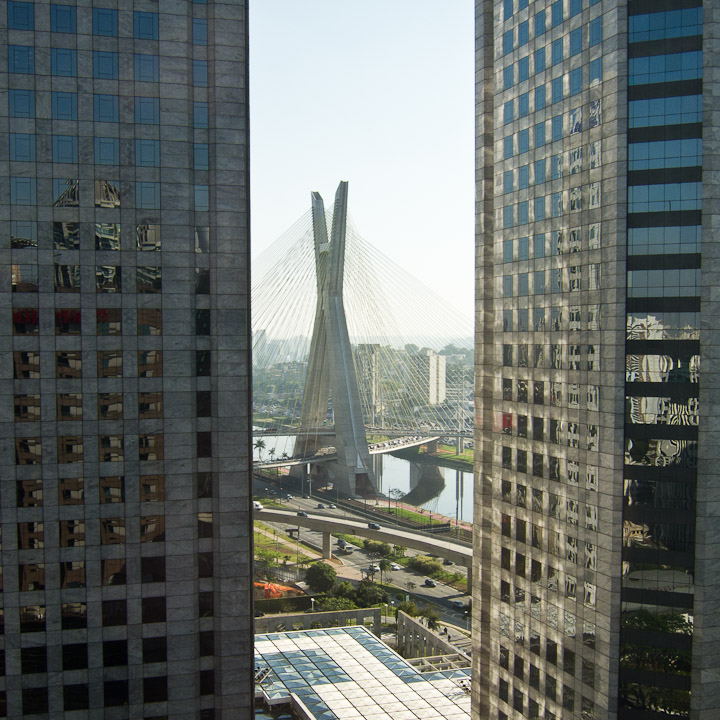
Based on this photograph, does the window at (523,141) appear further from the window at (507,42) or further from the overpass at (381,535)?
the overpass at (381,535)

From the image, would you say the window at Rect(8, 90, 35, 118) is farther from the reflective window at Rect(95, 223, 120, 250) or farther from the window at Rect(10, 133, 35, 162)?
the reflective window at Rect(95, 223, 120, 250)

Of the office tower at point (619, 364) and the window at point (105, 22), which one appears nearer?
the window at point (105, 22)

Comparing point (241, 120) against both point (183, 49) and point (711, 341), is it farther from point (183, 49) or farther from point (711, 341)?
point (711, 341)

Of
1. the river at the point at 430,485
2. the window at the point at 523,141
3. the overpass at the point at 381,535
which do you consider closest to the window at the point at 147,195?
the window at the point at 523,141

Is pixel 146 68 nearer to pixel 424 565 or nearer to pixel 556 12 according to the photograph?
pixel 556 12

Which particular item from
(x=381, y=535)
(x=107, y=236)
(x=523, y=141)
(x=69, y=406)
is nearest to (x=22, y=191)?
(x=107, y=236)
